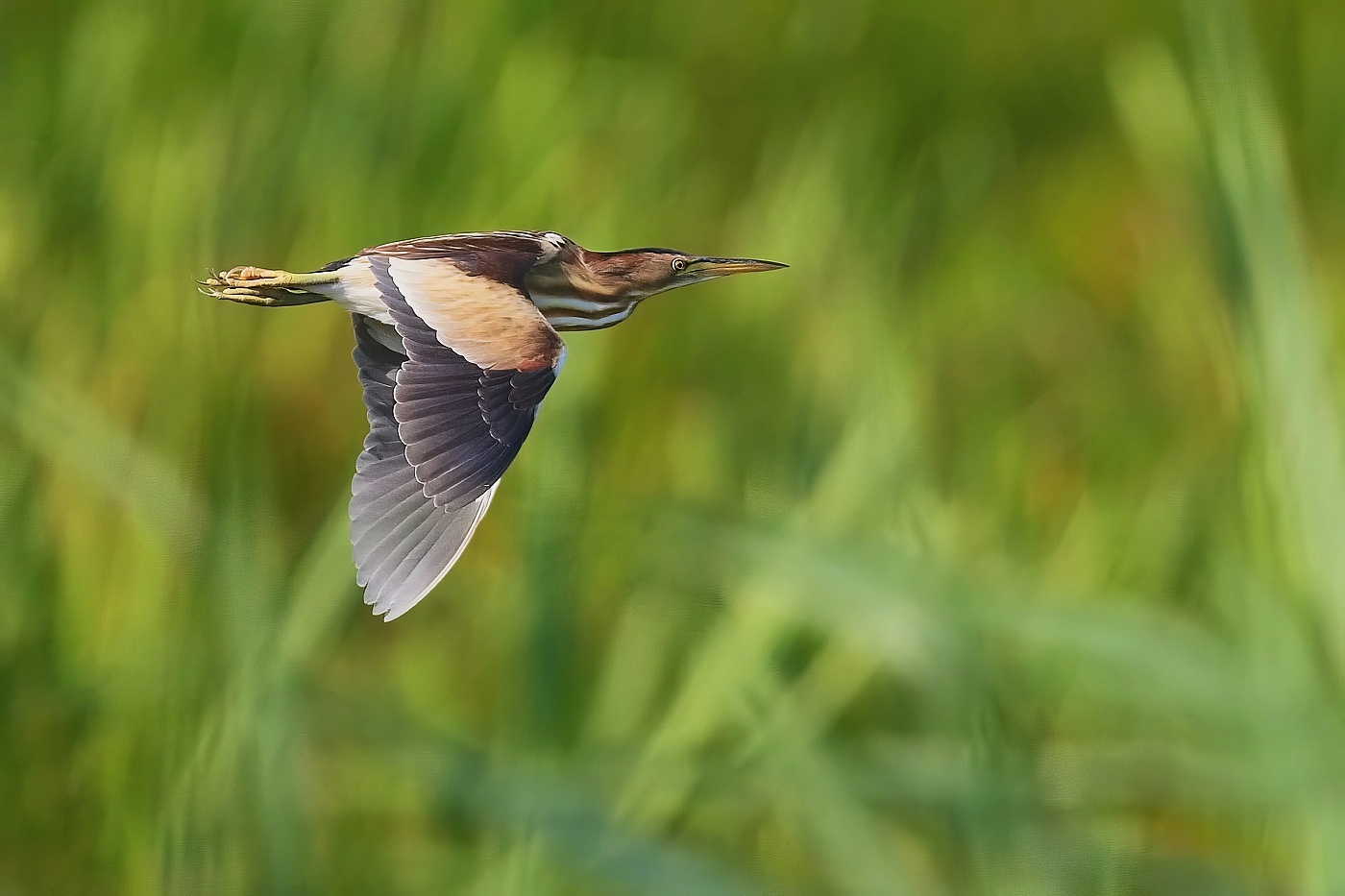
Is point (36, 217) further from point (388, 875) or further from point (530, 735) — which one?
point (530, 735)

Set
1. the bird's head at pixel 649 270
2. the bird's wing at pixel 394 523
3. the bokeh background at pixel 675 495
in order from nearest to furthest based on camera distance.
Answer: the bird's wing at pixel 394 523 → the bird's head at pixel 649 270 → the bokeh background at pixel 675 495

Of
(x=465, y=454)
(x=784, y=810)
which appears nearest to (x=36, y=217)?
(x=784, y=810)

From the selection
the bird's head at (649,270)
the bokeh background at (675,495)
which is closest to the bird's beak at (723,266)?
the bird's head at (649,270)

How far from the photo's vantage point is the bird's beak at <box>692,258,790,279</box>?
→ 0.37 m

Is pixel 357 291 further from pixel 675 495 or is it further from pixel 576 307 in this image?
pixel 675 495

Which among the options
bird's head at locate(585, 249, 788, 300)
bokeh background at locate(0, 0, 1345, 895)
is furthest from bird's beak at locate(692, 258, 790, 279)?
bokeh background at locate(0, 0, 1345, 895)

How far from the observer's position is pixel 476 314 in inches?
12.8

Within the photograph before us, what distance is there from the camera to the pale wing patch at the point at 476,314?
1.04ft

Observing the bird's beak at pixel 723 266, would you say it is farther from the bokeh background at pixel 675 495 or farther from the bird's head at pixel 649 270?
the bokeh background at pixel 675 495

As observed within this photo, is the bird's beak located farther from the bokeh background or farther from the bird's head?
the bokeh background

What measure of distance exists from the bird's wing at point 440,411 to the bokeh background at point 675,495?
0.07 metres

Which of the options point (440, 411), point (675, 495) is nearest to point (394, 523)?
point (440, 411)

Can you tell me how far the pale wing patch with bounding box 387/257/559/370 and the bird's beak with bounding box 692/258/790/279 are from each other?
0.04 meters

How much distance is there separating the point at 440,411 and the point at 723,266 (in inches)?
3.6
